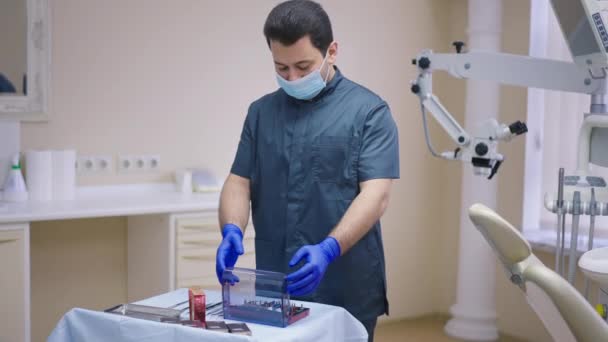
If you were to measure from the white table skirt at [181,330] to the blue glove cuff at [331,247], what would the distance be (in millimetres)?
134

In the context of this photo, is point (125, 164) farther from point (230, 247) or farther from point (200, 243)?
point (230, 247)

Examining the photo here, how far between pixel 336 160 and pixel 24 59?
201 cm

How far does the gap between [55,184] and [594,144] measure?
2.39m

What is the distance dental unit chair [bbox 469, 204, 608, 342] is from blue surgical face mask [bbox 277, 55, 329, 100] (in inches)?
28.0

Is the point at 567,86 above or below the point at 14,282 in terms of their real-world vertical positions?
above

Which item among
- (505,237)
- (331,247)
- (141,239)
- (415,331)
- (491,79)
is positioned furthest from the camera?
(415,331)

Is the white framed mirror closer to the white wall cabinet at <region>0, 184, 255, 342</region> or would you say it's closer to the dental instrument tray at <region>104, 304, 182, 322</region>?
the white wall cabinet at <region>0, 184, 255, 342</region>

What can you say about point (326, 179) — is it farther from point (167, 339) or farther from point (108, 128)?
point (108, 128)

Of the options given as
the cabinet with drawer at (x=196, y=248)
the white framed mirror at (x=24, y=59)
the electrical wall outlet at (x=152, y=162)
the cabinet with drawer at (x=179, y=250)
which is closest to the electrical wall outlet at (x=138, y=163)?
the electrical wall outlet at (x=152, y=162)

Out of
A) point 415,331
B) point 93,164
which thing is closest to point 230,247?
point 93,164

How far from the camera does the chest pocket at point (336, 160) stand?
A: 7.66ft

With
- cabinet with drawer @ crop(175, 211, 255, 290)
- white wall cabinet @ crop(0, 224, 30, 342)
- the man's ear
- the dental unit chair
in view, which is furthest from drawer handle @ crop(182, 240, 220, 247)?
the dental unit chair

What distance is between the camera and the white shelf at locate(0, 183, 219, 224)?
3.32 m

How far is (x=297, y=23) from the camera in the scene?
2.26 m
